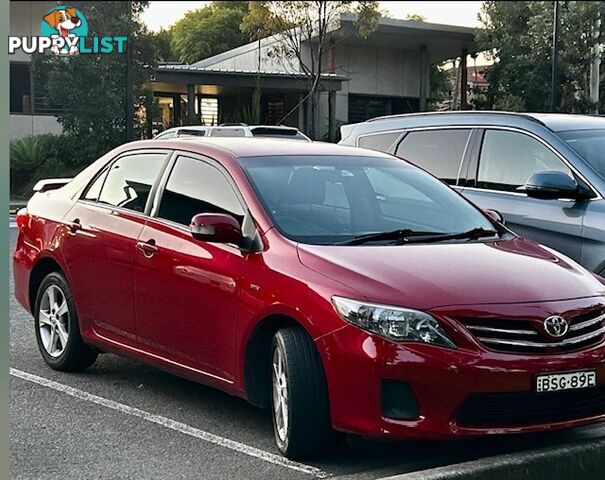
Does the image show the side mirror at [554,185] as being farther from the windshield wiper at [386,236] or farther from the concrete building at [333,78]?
the concrete building at [333,78]

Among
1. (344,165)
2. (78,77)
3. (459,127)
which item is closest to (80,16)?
(78,77)

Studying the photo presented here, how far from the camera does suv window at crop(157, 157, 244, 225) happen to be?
18.8 ft

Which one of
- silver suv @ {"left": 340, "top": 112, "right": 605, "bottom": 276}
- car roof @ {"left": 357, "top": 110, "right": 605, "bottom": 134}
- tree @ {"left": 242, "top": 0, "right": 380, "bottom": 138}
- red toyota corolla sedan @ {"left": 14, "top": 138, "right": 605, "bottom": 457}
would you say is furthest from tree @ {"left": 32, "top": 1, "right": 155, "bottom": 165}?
red toyota corolla sedan @ {"left": 14, "top": 138, "right": 605, "bottom": 457}

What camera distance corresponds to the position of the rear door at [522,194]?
6977 mm

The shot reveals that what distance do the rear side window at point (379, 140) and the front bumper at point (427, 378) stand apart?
4395 millimetres

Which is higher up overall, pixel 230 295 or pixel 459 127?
pixel 459 127

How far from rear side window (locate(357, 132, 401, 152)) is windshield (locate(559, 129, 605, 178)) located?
177cm

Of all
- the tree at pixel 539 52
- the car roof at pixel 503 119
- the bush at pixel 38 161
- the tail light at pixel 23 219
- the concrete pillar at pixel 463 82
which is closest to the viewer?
the tail light at pixel 23 219

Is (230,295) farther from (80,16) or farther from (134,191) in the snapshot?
(80,16)

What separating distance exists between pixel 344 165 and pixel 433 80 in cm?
2737

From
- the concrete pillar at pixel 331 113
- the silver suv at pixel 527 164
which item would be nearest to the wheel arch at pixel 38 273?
the silver suv at pixel 527 164

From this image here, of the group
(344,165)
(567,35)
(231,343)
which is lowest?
(231,343)

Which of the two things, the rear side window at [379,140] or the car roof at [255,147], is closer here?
the car roof at [255,147]

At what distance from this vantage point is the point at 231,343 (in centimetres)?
527
